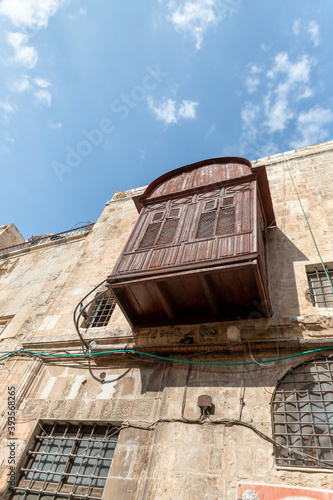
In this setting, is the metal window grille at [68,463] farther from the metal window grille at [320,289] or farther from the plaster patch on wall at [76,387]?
the metal window grille at [320,289]

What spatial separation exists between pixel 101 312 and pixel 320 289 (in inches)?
228

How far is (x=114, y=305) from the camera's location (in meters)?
8.85

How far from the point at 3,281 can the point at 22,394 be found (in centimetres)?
712

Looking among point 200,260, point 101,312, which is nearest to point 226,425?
point 200,260

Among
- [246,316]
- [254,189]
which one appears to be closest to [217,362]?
[246,316]

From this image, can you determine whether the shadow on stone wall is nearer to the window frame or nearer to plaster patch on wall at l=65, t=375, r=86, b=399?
the window frame

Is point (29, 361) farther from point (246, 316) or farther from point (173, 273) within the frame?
point (246, 316)

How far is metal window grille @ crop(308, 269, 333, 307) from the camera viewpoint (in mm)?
6766

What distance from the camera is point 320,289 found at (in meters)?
7.02

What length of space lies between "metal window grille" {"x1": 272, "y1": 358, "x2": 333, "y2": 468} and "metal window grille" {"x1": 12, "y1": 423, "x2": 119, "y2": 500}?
3060 mm

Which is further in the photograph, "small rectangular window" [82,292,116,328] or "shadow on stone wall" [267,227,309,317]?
"small rectangular window" [82,292,116,328]

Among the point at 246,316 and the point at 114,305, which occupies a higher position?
the point at 114,305

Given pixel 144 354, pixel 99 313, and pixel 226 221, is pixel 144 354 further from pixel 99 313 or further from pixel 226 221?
pixel 226 221

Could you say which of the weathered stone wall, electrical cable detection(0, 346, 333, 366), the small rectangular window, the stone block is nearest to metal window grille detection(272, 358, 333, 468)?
electrical cable detection(0, 346, 333, 366)
